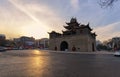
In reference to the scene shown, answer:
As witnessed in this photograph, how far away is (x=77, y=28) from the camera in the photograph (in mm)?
87125

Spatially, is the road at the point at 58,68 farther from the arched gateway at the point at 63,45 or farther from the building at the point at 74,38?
the arched gateway at the point at 63,45

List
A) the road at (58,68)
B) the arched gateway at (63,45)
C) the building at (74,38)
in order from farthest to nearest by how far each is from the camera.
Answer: the arched gateway at (63,45)
the building at (74,38)
the road at (58,68)

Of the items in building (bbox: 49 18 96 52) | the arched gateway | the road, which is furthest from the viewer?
the arched gateway

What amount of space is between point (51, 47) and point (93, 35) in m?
19.1

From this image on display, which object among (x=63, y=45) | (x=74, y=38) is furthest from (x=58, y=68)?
(x=63, y=45)

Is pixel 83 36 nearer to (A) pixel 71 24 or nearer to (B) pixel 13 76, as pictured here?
(A) pixel 71 24

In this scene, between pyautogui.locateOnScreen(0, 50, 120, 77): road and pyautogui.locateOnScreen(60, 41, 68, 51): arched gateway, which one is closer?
pyautogui.locateOnScreen(0, 50, 120, 77): road

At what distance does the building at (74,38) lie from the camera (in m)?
84.4

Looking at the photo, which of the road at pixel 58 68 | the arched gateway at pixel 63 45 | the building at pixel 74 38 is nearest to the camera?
the road at pixel 58 68

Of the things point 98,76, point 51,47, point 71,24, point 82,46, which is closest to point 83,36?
point 82,46

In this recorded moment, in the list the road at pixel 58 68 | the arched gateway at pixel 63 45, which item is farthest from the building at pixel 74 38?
the road at pixel 58 68

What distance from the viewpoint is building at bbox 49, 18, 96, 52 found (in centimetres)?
8438

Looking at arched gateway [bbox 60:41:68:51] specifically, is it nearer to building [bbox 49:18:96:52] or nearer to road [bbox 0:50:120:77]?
building [bbox 49:18:96:52]

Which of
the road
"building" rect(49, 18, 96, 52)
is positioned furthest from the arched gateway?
the road
